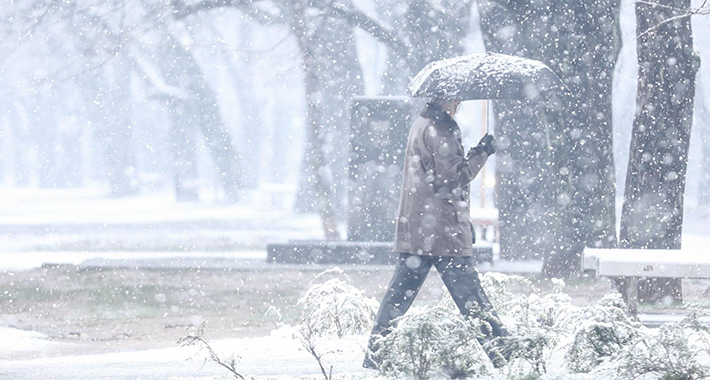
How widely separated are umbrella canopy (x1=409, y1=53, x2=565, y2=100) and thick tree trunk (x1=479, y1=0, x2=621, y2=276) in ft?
25.5

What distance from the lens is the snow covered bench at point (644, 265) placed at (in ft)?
26.6

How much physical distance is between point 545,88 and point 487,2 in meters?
9.24

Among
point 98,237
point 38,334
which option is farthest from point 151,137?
point 38,334

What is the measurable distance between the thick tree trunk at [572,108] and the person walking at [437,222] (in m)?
8.58

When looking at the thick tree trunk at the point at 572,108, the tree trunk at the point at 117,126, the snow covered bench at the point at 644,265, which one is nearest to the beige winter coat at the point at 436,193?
the snow covered bench at the point at 644,265

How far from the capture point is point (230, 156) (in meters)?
41.1

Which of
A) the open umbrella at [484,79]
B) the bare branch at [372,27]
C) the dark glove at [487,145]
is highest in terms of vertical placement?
the bare branch at [372,27]

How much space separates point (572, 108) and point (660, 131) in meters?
3.18

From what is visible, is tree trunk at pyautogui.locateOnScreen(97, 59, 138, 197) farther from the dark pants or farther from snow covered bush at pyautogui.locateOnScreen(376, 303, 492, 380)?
snow covered bush at pyautogui.locateOnScreen(376, 303, 492, 380)

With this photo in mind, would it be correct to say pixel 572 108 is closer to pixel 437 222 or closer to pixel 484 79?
pixel 484 79

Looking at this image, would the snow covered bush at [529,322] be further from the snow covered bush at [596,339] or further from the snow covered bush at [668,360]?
the snow covered bush at [668,360]

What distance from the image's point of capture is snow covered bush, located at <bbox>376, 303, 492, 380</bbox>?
5.43 metres

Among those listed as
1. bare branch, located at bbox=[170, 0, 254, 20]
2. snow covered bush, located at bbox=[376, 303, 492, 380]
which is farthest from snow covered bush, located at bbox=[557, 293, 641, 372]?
bare branch, located at bbox=[170, 0, 254, 20]

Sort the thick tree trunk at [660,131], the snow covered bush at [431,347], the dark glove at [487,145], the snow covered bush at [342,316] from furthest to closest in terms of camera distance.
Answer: the thick tree trunk at [660,131] < the snow covered bush at [342,316] < the dark glove at [487,145] < the snow covered bush at [431,347]
